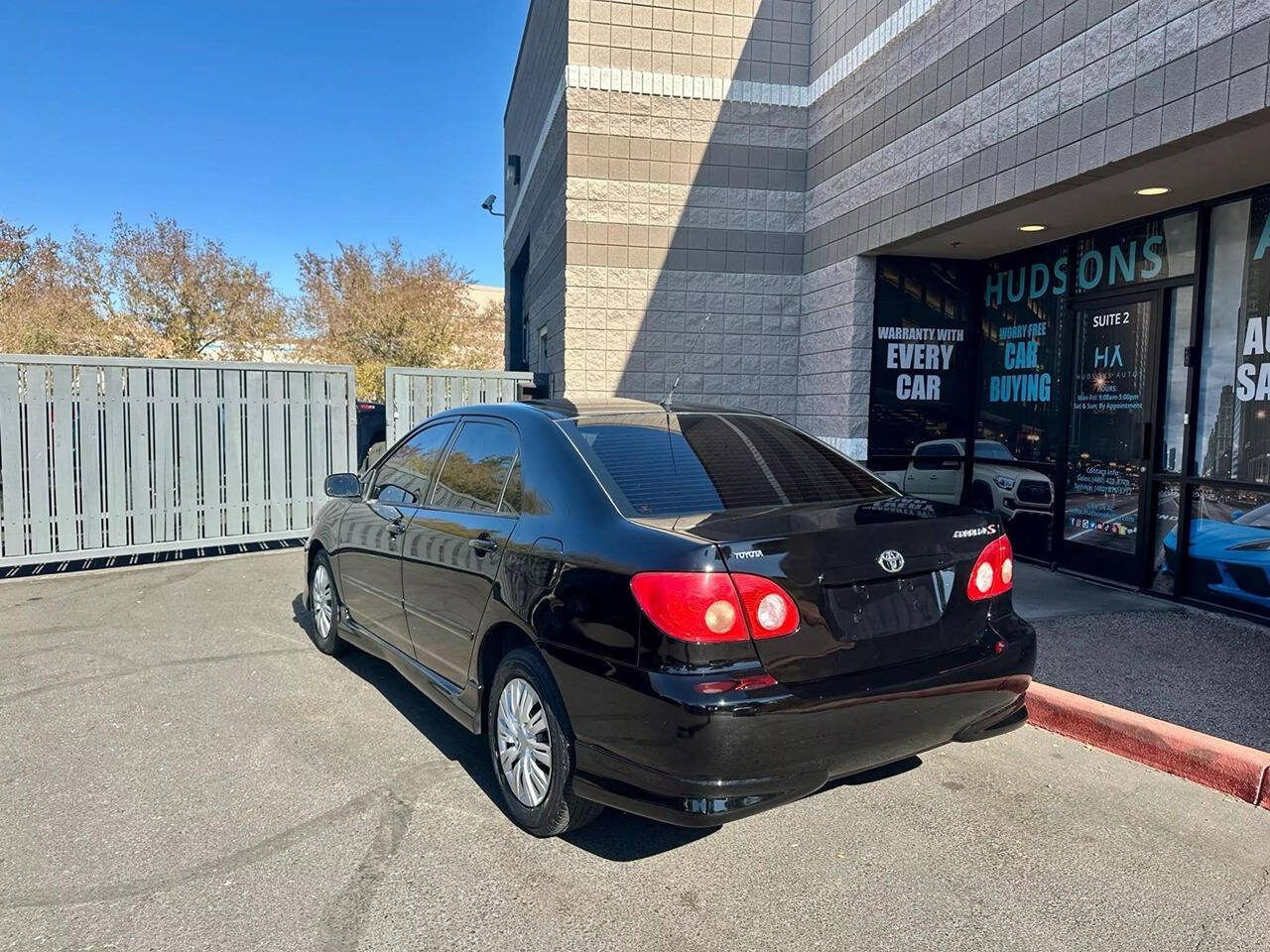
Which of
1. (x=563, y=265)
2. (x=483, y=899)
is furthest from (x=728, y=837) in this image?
(x=563, y=265)

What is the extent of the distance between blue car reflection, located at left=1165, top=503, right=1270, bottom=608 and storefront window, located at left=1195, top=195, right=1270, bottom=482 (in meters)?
0.34

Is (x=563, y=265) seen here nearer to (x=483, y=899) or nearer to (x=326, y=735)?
(x=326, y=735)

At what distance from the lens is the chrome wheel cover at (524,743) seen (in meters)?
3.23

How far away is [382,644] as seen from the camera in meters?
4.71

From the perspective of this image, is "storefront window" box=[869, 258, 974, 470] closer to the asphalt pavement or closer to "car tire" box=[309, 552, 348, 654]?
the asphalt pavement

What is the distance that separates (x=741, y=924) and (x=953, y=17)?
7980 mm

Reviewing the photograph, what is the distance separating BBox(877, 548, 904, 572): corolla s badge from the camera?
3.01 metres

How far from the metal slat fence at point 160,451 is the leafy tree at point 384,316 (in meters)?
19.8

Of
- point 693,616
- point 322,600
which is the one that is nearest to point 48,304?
point 322,600

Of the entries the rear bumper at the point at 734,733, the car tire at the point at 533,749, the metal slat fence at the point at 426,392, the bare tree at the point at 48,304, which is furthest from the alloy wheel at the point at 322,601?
the bare tree at the point at 48,304

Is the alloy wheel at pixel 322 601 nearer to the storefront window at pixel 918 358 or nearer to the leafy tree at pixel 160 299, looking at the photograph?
the storefront window at pixel 918 358

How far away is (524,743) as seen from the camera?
10.9 ft

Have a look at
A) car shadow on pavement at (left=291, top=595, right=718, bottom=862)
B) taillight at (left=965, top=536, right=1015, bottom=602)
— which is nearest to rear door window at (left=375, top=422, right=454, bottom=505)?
car shadow on pavement at (left=291, top=595, right=718, bottom=862)

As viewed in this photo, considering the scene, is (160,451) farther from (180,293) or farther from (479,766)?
(180,293)
